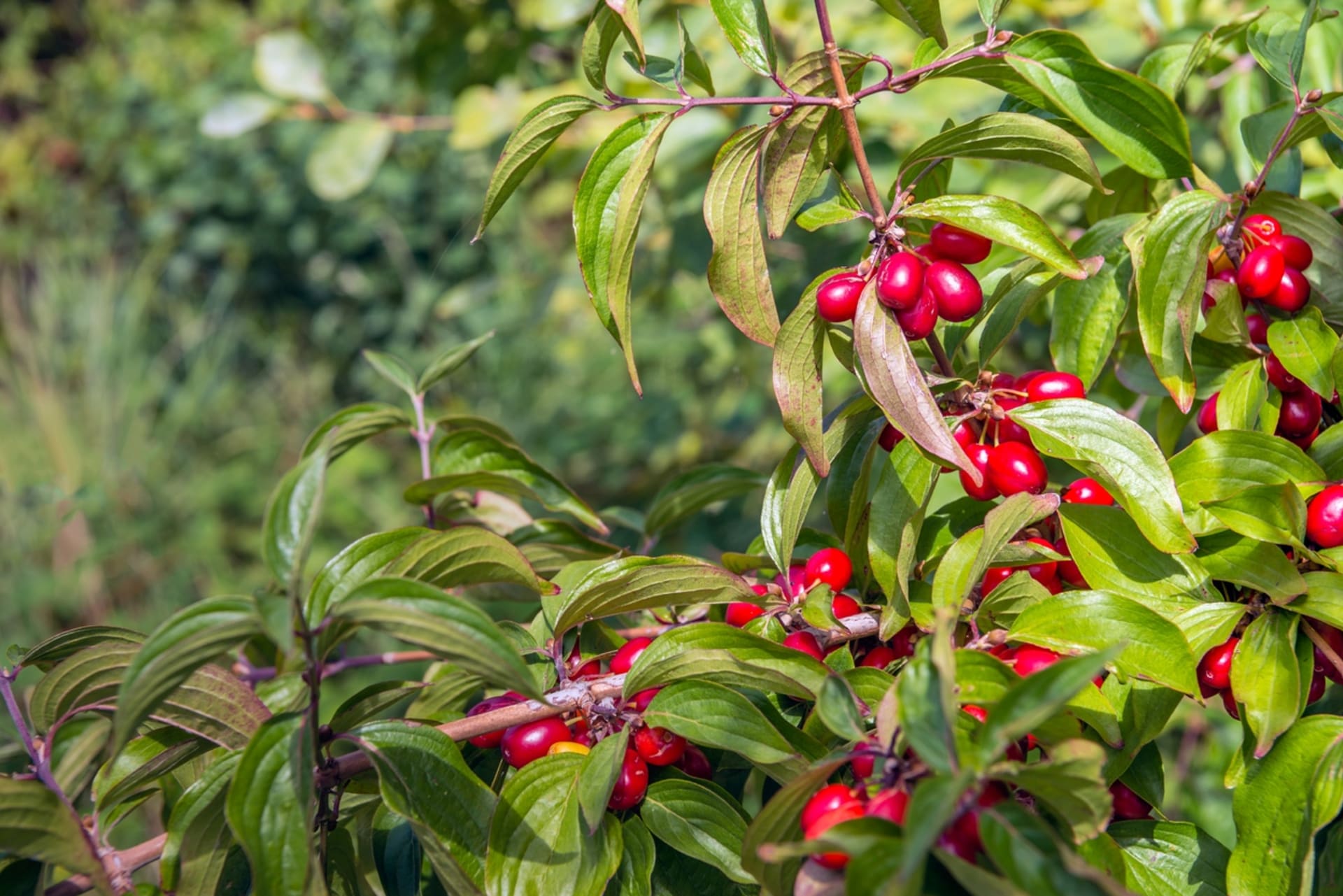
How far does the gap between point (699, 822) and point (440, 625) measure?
0.89ft

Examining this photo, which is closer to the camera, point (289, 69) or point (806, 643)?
point (806, 643)

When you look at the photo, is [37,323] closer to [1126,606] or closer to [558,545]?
[558,545]

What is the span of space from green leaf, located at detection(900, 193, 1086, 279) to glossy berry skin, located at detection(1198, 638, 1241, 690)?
27 centimetres

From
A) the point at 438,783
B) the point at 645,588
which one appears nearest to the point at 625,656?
the point at 645,588

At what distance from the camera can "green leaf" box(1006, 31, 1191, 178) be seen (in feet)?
2.20

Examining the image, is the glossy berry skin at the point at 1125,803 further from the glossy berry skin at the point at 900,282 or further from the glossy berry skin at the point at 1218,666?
the glossy berry skin at the point at 900,282

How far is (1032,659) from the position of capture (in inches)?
25.8

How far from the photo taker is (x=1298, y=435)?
811mm

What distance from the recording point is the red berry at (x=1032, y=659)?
65 cm

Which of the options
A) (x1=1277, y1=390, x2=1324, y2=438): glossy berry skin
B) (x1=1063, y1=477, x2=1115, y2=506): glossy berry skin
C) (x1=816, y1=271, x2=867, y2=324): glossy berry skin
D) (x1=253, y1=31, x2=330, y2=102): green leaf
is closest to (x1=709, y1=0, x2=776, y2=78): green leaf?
(x1=816, y1=271, x2=867, y2=324): glossy berry skin

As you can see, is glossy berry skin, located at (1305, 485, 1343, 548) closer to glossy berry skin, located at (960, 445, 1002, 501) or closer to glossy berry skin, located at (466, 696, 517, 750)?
glossy berry skin, located at (960, 445, 1002, 501)

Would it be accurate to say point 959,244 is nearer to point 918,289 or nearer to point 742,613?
point 918,289

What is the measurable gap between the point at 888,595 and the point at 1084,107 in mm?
354

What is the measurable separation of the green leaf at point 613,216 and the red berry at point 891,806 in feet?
0.98
